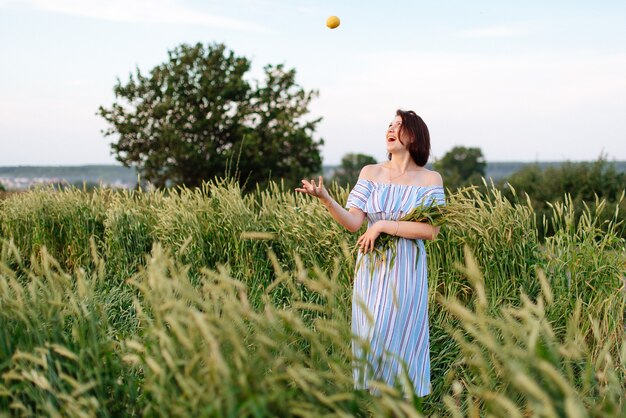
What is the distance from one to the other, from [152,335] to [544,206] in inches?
505

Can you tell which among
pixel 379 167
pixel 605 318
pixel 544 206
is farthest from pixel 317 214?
pixel 544 206

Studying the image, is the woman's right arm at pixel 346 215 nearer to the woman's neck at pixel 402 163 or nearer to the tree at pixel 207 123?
the woman's neck at pixel 402 163

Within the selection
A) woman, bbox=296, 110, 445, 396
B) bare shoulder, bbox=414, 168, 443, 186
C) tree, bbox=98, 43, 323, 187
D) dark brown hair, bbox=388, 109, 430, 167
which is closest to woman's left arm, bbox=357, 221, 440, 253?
woman, bbox=296, 110, 445, 396

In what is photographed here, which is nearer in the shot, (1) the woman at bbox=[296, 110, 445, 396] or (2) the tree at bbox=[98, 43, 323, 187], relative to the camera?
(1) the woman at bbox=[296, 110, 445, 396]

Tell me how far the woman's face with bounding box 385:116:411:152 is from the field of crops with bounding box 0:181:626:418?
466mm

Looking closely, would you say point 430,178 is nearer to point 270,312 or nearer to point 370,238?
point 370,238

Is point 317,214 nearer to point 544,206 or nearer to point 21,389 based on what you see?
point 21,389

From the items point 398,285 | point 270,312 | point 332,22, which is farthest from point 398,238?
point 332,22

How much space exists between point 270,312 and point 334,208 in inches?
52.5

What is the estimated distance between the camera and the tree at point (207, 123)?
83.4 feet

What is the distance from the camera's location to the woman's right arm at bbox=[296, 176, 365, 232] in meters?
3.23

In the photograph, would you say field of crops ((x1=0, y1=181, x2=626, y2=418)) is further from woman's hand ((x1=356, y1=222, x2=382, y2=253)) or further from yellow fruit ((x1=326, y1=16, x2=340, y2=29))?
yellow fruit ((x1=326, y1=16, x2=340, y2=29))

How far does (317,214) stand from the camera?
5.23 metres

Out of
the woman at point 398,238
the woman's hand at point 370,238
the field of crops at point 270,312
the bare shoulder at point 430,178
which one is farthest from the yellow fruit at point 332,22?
the woman's hand at point 370,238
